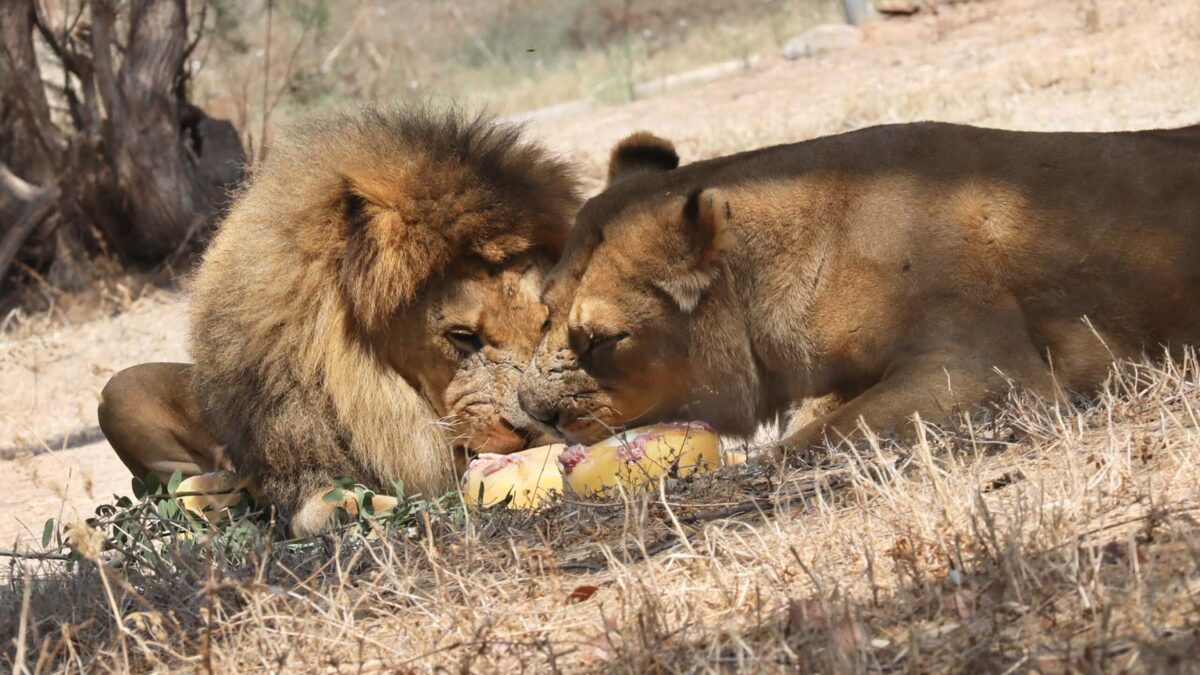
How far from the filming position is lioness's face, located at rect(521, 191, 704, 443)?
4.81m

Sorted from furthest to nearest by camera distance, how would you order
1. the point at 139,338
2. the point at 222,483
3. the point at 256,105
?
the point at 256,105 → the point at 139,338 → the point at 222,483

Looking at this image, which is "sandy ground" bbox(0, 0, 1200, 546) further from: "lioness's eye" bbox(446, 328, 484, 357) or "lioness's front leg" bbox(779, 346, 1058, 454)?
"lioness's front leg" bbox(779, 346, 1058, 454)

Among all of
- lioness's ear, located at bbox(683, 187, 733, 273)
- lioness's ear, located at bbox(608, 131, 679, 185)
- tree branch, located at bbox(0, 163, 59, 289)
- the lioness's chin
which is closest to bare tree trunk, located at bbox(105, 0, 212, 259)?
tree branch, located at bbox(0, 163, 59, 289)

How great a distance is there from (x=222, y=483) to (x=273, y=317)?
816 mm

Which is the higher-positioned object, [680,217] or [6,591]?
[680,217]

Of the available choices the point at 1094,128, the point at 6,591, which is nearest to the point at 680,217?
the point at 6,591

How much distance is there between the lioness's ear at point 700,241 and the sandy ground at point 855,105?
3.05 m

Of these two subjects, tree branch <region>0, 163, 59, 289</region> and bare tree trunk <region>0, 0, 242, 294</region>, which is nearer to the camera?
bare tree trunk <region>0, 0, 242, 294</region>

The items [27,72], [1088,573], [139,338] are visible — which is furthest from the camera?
[27,72]

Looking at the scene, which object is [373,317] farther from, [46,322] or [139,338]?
[46,322]

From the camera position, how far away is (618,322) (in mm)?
4836

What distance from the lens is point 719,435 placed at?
5086 millimetres

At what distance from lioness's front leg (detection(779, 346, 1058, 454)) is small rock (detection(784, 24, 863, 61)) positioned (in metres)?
11.8

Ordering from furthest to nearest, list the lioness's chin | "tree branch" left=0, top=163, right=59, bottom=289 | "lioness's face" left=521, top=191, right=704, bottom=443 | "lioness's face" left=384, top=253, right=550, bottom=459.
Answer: "tree branch" left=0, top=163, right=59, bottom=289, "lioness's face" left=384, top=253, right=550, bottom=459, the lioness's chin, "lioness's face" left=521, top=191, right=704, bottom=443
